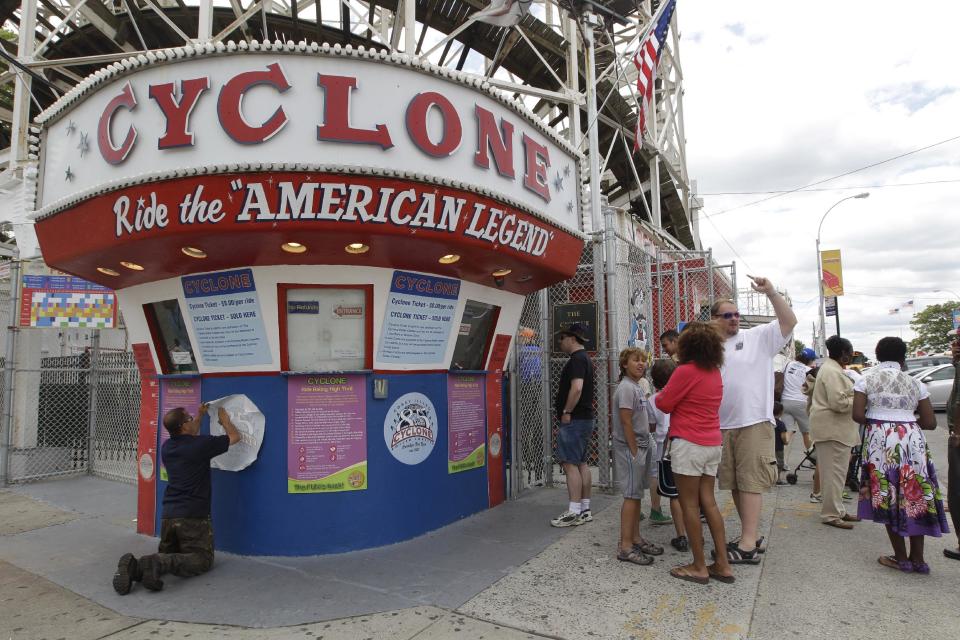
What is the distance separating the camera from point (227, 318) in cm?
523

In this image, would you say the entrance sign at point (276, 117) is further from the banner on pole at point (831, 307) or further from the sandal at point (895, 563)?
the banner on pole at point (831, 307)

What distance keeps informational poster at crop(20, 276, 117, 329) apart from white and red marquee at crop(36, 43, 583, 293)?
4017 millimetres

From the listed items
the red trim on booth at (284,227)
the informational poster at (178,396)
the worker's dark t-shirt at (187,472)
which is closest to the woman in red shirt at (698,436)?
the red trim on booth at (284,227)

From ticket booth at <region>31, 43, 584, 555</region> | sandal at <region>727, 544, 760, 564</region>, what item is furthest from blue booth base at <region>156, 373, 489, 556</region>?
sandal at <region>727, 544, 760, 564</region>

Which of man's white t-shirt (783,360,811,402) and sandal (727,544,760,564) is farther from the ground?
man's white t-shirt (783,360,811,402)

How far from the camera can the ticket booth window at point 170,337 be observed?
5.60 meters

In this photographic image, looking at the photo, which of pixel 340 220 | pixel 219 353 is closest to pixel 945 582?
pixel 340 220

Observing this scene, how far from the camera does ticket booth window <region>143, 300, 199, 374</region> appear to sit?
→ 18.4ft

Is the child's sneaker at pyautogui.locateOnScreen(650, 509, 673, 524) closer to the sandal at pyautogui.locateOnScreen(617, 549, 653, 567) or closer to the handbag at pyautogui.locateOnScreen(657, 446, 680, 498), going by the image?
the handbag at pyautogui.locateOnScreen(657, 446, 680, 498)

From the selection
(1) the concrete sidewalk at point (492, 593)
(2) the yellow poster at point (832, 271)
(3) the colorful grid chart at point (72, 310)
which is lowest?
(1) the concrete sidewalk at point (492, 593)

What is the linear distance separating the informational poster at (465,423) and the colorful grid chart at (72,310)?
6231 mm

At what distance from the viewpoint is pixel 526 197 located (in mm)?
5441

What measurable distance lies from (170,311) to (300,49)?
2.90m

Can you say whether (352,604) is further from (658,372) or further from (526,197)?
(526,197)
